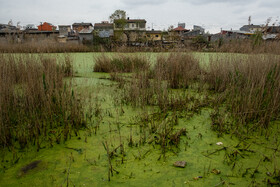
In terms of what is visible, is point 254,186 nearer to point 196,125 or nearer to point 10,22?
point 196,125

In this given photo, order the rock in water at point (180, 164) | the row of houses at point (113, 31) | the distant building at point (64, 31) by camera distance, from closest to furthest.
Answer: the rock in water at point (180, 164) → the row of houses at point (113, 31) → the distant building at point (64, 31)

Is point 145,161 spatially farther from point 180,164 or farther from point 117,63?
point 117,63

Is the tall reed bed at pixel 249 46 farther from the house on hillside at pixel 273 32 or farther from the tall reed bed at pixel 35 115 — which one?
the tall reed bed at pixel 35 115

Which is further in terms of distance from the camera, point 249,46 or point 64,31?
point 64,31

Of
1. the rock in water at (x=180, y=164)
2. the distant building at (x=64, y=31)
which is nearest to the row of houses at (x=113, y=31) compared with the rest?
the distant building at (x=64, y=31)

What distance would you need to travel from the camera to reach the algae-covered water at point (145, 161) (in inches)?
59.2

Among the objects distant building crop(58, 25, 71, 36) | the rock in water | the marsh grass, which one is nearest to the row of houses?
distant building crop(58, 25, 71, 36)

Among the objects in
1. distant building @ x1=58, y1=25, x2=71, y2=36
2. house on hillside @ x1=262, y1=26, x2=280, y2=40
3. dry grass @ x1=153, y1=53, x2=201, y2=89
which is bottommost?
dry grass @ x1=153, y1=53, x2=201, y2=89

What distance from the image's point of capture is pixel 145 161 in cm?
174

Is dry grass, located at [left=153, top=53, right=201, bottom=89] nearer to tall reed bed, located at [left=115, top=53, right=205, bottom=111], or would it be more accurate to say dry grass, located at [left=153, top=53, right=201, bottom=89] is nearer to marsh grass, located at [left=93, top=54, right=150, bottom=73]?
tall reed bed, located at [left=115, top=53, right=205, bottom=111]

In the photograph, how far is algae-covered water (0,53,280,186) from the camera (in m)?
1.50

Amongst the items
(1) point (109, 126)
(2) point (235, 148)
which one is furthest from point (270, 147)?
(1) point (109, 126)

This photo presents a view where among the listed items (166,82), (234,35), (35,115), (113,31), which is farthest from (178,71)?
(113,31)

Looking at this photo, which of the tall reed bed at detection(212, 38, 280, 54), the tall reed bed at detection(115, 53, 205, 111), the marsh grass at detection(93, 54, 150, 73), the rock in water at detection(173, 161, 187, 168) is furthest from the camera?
the marsh grass at detection(93, 54, 150, 73)
